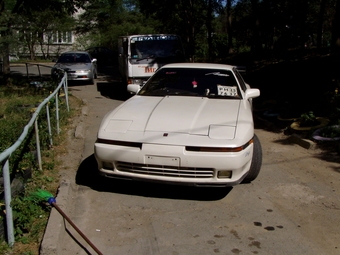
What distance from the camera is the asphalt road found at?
3844mm

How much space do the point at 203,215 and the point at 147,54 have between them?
8.76 metres

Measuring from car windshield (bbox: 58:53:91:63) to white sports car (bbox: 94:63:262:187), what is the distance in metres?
13.1

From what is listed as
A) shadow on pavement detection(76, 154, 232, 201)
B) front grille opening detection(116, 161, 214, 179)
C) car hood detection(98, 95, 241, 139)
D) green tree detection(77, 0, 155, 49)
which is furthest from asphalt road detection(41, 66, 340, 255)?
green tree detection(77, 0, 155, 49)

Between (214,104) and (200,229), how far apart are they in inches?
77.5

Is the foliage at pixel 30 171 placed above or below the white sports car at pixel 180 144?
below

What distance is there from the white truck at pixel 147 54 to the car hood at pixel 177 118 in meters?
6.61

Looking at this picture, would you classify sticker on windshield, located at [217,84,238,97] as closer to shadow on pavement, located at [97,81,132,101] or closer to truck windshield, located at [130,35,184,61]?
truck windshield, located at [130,35,184,61]

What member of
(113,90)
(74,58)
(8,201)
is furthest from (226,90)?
(74,58)

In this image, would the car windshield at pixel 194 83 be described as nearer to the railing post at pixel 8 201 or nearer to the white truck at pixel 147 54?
the railing post at pixel 8 201

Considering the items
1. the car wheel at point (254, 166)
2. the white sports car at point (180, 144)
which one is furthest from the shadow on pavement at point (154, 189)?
the white sports car at point (180, 144)

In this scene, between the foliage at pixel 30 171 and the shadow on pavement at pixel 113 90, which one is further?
the shadow on pavement at pixel 113 90

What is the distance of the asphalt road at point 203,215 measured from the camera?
3.84 metres

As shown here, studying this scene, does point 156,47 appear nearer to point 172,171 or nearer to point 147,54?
point 147,54

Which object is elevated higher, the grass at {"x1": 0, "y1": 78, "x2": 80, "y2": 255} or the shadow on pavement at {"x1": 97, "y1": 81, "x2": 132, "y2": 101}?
the grass at {"x1": 0, "y1": 78, "x2": 80, "y2": 255}
